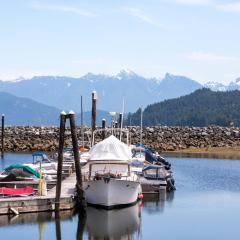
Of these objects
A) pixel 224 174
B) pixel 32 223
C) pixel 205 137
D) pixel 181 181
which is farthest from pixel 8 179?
pixel 205 137

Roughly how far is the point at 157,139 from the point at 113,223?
76074 mm

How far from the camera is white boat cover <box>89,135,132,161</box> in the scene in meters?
47.4

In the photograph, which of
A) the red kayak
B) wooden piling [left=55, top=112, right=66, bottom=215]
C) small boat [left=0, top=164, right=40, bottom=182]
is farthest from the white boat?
small boat [left=0, top=164, right=40, bottom=182]

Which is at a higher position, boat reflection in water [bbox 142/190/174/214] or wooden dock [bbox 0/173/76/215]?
wooden dock [bbox 0/173/76/215]

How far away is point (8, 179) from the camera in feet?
167

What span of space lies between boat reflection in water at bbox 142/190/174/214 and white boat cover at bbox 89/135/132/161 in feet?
12.0

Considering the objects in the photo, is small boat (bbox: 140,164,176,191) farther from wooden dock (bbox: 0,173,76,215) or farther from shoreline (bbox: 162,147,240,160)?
shoreline (bbox: 162,147,240,160)

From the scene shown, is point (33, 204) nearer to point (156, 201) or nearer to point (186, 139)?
point (156, 201)

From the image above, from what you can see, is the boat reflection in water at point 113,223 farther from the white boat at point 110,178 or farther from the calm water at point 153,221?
the white boat at point 110,178

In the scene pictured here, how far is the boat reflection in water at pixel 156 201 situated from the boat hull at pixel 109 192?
2497 millimetres

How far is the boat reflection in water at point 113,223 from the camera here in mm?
39656

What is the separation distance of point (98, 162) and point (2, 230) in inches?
408

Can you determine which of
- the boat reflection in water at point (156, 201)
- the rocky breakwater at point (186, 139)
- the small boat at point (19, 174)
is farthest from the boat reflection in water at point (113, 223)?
the rocky breakwater at point (186, 139)

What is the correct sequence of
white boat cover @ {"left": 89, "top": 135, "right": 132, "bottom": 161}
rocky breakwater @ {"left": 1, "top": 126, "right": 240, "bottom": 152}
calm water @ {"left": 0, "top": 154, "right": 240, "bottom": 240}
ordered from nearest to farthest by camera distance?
calm water @ {"left": 0, "top": 154, "right": 240, "bottom": 240} < white boat cover @ {"left": 89, "top": 135, "right": 132, "bottom": 161} < rocky breakwater @ {"left": 1, "top": 126, "right": 240, "bottom": 152}
